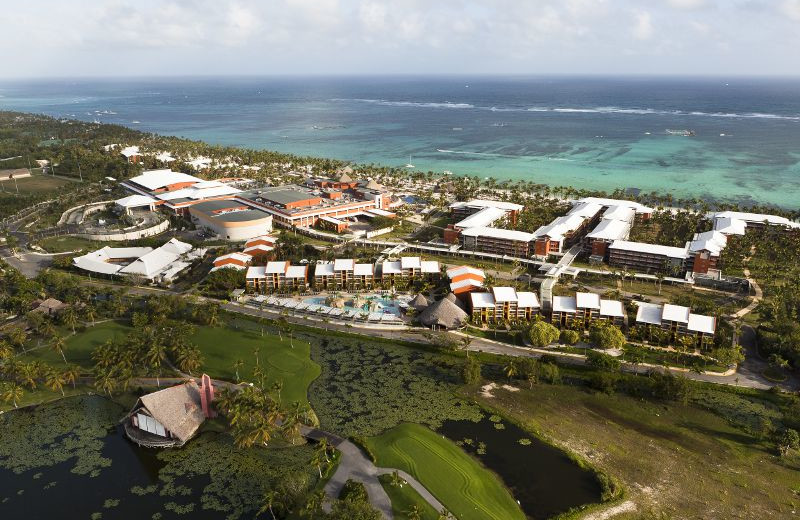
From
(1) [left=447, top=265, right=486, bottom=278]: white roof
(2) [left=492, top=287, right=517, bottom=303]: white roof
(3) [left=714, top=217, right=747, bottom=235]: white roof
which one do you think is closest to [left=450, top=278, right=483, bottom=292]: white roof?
(1) [left=447, top=265, right=486, bottom=278]: white roof

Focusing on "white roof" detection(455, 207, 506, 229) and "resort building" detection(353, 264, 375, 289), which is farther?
"white roof" detection(455, 207, 506, 229)

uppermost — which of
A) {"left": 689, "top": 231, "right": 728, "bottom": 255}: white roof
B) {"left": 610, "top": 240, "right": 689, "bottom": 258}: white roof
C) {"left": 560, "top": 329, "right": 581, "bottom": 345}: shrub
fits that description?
{"left": 689, "top": 231, "right": 728, "bottom": 255}: white roof

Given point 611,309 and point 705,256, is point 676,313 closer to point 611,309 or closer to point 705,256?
point 611,309

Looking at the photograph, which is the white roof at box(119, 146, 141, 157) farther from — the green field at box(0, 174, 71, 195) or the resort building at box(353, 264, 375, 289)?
the resort building at box(353, 264, 375, 289)

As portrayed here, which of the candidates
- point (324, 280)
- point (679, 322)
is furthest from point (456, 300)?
point (679, 322)

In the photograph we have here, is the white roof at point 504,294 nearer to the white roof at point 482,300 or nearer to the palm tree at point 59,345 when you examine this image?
the white roof at point 482,300

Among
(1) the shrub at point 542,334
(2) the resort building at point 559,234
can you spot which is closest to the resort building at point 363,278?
(1) the shrub at point 542,334
